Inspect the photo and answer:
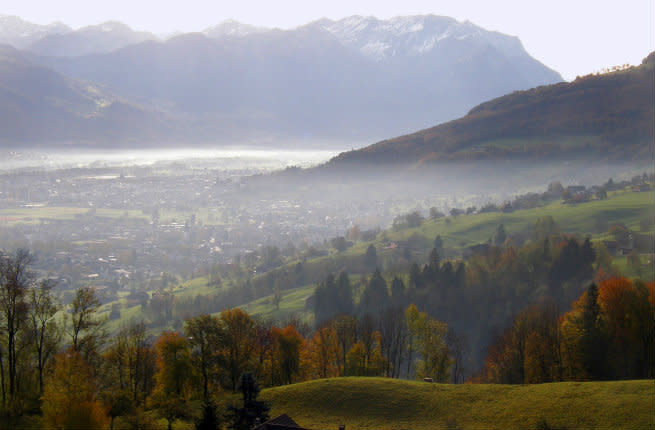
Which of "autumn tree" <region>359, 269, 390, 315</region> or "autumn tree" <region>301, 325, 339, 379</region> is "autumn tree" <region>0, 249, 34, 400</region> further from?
"autumn tree" <region>359, 269, 390, 315</region>

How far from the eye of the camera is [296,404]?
45.5 metres

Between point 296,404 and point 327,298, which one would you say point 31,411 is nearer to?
point 296,404

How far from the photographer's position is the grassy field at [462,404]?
38281 mm

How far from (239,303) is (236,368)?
74277 millimetres

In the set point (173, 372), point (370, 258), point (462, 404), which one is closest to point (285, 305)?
point (370, 258)

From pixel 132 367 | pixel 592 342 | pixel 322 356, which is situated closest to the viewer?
pixel 132 367

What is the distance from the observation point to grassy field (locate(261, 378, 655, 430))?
38281 mm

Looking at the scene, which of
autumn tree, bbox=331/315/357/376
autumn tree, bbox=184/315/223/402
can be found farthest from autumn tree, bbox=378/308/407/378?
autumn tree, bbox=184/315/223/402

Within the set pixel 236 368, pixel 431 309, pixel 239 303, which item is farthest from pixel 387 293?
pixel 236 368

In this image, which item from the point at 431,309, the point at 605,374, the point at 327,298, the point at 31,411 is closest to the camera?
the point at 31,411

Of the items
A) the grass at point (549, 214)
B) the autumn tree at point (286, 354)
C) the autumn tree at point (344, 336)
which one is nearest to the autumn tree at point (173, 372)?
the autumn tree at point (286, 354)

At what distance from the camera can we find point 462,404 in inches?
1711

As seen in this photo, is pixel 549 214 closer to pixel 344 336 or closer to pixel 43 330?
pixel 344 336

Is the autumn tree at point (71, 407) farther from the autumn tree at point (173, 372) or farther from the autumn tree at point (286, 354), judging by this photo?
the autumn tree at point (286, 354)
